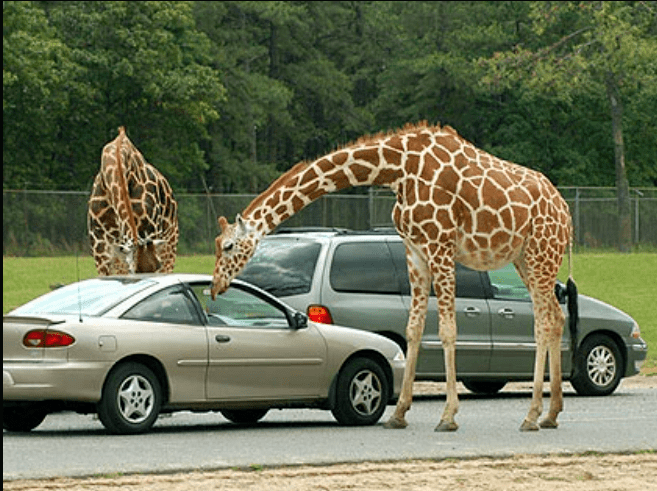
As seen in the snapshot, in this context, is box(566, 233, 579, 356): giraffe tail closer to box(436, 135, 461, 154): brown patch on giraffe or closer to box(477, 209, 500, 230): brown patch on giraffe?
box(477, 209, 500, 230): brown patch on giraffe

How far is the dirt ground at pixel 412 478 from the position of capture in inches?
448

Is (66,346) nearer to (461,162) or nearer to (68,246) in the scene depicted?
(461,162)

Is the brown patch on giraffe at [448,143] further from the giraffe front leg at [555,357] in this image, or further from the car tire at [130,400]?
the car tire at [130,400]

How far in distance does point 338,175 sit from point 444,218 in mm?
1136

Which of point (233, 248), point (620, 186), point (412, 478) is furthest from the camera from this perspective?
point (620, 186)

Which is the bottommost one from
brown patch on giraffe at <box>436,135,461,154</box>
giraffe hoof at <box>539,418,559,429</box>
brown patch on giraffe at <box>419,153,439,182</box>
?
giraffe hoof at <box>539,418,559,429</box>

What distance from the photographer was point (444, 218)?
16.8 metres

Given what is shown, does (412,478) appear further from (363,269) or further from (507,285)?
(507,285)

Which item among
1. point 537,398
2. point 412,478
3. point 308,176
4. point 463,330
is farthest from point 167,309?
point 463,330

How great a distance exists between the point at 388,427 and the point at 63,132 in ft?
170

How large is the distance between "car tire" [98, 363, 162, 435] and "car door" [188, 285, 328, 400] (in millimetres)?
610

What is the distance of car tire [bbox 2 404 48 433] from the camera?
50.8ft

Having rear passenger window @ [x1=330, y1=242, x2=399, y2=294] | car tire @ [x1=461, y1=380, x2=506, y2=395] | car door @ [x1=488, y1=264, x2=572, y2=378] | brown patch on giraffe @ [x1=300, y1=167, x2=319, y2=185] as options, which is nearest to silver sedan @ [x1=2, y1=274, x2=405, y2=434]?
brown patch on giraffe @ [x1=300, y1=167, x2=319, y2=185]

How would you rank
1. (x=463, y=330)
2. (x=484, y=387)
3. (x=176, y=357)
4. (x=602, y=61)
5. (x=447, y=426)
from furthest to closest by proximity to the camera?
(x=602, y=61), (x=484, y=387), (x=463, y=330), (x=447, y=426), (x=176, y=357)
